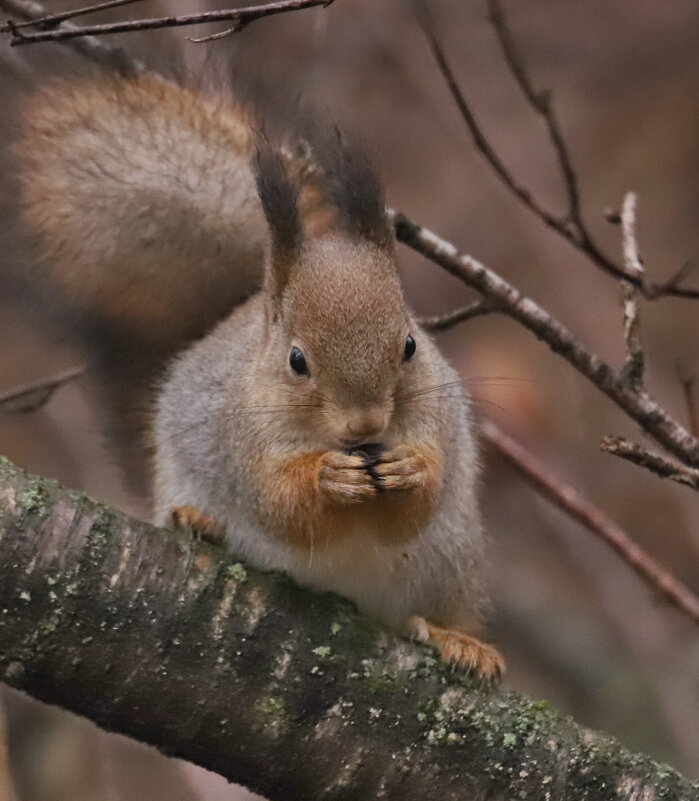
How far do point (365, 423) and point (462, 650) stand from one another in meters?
0.36

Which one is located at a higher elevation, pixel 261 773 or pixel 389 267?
pixel 389 267

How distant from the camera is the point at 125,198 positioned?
166cm

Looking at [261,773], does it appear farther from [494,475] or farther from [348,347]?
[494,475]

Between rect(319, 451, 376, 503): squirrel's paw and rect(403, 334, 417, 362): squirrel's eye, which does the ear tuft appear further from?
rect(319, 451, 376, 503): squirrel's paw

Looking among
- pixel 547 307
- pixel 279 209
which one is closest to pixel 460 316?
pixel 279 209

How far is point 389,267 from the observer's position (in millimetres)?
1442

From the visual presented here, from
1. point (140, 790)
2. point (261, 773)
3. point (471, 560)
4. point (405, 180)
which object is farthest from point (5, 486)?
point (405, 180)

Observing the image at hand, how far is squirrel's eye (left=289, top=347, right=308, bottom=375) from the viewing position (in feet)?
4.49

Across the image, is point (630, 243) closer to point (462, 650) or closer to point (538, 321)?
point (538, 321)

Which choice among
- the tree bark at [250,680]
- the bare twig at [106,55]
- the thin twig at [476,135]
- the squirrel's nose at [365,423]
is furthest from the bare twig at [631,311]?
the bare twig at [106,55]

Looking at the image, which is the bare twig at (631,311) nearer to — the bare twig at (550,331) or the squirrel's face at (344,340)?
the bare twig at (550,331)

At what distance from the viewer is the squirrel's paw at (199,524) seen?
4.93 feet

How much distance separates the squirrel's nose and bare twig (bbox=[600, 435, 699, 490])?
10.3 inches

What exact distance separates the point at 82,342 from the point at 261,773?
0.85 meters
